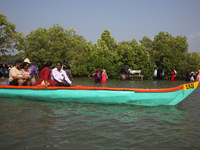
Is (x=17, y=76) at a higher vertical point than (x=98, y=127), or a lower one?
higher

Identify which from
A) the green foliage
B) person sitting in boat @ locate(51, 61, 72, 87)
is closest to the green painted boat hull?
person sitting in boat @ locate(51, 61, 72, 87)

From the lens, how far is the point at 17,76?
916cm

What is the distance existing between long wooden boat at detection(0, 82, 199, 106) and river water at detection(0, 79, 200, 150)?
269 mm

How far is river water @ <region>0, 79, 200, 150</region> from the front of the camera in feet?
13.7

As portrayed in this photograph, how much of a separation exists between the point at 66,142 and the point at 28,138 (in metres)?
0.85

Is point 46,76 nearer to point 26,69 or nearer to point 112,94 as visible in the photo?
point 26,69

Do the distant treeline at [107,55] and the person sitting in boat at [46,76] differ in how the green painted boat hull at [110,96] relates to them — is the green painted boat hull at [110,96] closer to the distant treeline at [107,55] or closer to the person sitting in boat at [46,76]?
the person sitting in boat at [46,76]

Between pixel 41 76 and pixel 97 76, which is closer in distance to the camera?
pixel 41 76

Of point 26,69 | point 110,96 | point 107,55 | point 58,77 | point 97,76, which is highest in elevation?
point 107,55

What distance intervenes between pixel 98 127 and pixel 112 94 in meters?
2.64

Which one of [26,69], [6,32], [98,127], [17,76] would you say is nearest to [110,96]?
[98,127]

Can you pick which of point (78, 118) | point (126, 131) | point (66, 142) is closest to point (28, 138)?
point (66, 142)

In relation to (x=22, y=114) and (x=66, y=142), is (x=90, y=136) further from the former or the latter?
(x=22, y=114)

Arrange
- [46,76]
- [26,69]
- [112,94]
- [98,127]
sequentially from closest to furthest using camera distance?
[98,127] < [112,94] < [46,76] < [26,69]
